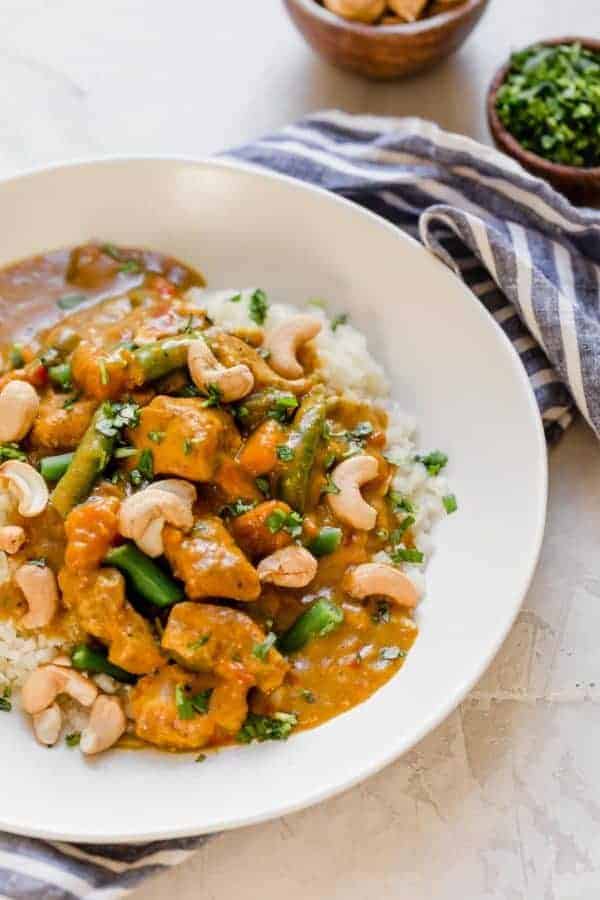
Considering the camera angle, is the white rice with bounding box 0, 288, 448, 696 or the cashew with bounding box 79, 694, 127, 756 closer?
the cashew with bounding box 79, 694, 127, 756

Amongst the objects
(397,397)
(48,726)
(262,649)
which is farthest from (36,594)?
(397,397)

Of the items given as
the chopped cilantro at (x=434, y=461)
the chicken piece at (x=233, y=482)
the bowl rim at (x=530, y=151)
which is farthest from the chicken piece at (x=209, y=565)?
the bowl rim at (x=530, y=151)

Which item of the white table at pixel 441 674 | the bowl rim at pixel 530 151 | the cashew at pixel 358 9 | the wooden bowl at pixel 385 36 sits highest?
the cashew at pixel 358 9

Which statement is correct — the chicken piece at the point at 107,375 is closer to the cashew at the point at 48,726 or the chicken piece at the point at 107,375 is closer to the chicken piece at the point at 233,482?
the chicken piece at the point at 233,482

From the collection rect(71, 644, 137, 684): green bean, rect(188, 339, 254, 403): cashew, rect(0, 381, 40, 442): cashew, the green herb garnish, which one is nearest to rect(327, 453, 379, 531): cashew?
rect(188, 339, 254, 403): cashew

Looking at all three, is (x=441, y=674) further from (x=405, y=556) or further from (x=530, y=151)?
(x=530, y=151)

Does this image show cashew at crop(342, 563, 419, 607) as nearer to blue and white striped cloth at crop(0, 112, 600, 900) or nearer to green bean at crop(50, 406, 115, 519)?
green bean at crop(50, 406, 115, 519)
